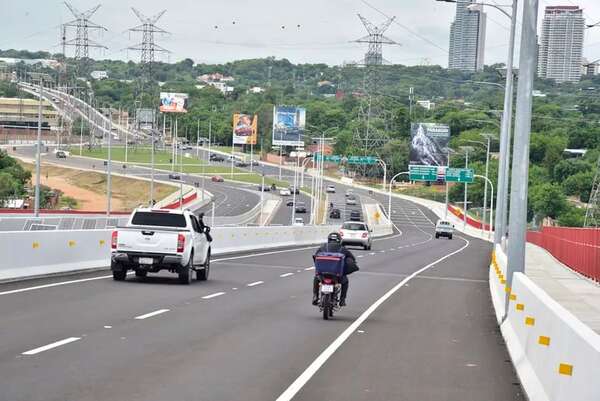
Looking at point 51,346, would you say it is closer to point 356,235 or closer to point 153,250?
point 153,250

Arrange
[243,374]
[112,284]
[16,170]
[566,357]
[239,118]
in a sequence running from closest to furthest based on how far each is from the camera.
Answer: [566,357] → [243,374] → [112,284] → [16,170] → [239,118]

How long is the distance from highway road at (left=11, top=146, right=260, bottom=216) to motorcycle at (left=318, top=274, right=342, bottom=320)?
109586 mm

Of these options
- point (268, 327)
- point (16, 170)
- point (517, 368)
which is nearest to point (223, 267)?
point (268, 327)

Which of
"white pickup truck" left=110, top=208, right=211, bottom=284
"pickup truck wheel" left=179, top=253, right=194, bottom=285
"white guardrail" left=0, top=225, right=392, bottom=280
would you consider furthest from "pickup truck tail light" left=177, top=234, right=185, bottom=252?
"white guardrail" left=0, top=225, right=392, bottom=280

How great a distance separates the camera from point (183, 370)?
44.6 ft

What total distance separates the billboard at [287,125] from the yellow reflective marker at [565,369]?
17157cm

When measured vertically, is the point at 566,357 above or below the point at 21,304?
above

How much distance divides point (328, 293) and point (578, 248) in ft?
93.2

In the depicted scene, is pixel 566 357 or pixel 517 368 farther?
pixel 517 368

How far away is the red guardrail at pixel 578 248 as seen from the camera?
4078 cm

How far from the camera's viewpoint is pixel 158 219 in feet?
99.0

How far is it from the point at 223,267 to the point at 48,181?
401 ft

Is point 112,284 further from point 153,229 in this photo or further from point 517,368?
point 517,368

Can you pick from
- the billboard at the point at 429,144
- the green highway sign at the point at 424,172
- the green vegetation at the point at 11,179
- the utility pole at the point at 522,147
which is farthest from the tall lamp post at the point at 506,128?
the billboard at the point at 429,144
